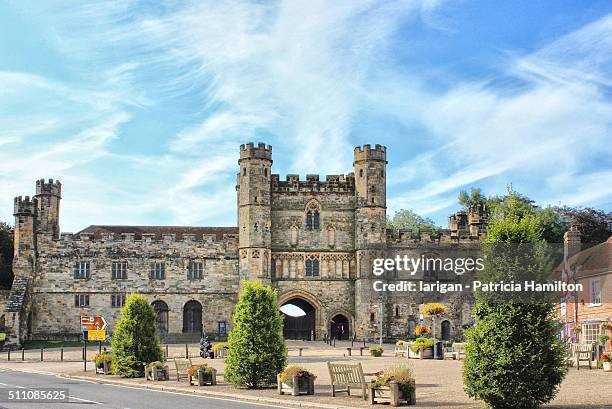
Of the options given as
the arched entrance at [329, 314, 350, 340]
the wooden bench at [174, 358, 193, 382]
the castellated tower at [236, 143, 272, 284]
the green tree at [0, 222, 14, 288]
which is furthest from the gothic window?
the wooden bench at [174, 358, 193, 382]

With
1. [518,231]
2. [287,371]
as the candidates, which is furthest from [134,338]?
[518,231]

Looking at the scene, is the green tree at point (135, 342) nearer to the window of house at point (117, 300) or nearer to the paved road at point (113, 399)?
the paved road at point (113, 399)

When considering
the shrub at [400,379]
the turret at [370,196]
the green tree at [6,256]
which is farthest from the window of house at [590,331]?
the green tree at [6,256]

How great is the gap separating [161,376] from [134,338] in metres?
2.45

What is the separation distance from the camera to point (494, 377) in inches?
697

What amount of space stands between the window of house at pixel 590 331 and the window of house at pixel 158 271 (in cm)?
2850

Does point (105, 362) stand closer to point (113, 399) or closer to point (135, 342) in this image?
point (135, 342)

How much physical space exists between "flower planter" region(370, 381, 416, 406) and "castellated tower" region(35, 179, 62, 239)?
4182 centimetres

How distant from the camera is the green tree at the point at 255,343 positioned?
81.3 ft

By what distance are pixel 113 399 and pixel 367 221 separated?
36802mm

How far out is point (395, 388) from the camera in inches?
776

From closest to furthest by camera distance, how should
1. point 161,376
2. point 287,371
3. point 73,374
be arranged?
point 287,371, point 161,376, point 73,374

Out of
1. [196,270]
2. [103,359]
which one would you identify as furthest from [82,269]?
[103,359]

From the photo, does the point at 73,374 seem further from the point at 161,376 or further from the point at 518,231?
the point at 518,231
